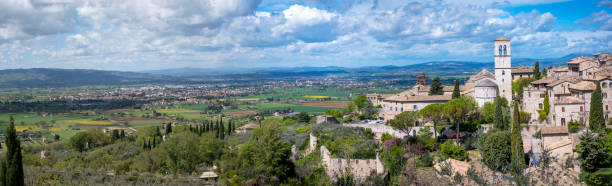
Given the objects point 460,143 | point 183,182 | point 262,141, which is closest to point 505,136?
point 460,143

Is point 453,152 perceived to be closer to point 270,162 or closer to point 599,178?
point 599,178

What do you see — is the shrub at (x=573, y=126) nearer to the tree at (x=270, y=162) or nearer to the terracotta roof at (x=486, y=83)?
the terracotta roof at (x=486, y=83)

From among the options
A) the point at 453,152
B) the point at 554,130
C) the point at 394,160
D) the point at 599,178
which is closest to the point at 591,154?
the point at 599,178

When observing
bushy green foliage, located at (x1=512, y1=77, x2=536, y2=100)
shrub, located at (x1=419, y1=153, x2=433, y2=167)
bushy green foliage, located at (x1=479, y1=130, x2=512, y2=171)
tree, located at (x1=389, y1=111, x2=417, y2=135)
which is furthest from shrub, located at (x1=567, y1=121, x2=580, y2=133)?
tree, located at (x1=389, y1=111, x2=417, y2=135)

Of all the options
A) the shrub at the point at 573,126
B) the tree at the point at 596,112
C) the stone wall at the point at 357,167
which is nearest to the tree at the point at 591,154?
the tree at the point at 596,112

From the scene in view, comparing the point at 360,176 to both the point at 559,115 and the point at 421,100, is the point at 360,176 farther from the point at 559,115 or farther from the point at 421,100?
the point at 421,100

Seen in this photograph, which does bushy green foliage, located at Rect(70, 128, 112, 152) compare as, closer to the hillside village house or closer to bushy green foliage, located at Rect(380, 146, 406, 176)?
the hillside village house

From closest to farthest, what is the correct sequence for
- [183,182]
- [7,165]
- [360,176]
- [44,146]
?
[7,165], [183,182], [360,176], [44,146]
